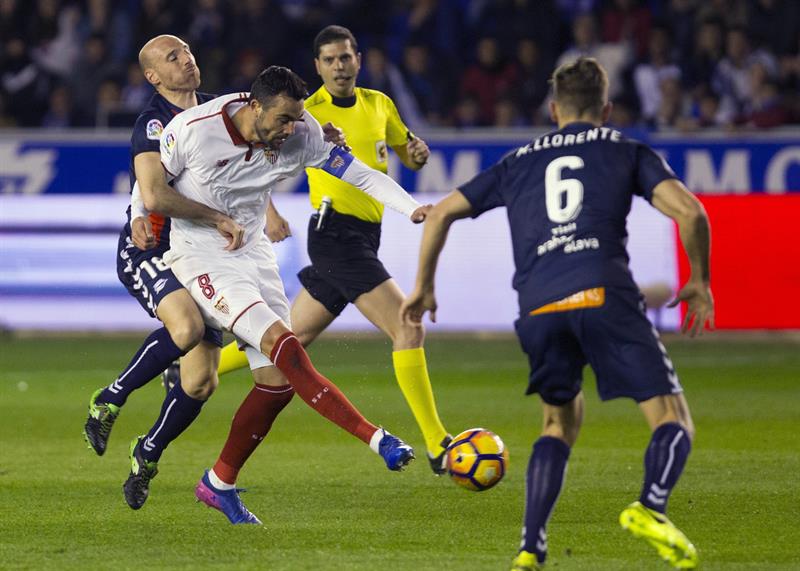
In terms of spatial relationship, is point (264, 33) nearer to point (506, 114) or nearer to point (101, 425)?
point (506, 114)

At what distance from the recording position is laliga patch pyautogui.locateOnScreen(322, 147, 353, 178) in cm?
712

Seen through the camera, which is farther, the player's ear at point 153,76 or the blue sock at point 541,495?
the player's ear at point 153,76

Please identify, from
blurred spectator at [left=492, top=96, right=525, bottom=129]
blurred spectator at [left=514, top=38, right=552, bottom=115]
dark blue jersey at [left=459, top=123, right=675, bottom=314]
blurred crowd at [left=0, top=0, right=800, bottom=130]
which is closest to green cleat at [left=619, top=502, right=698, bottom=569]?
dark blue jersey at [left=459, top=123, right=675, bottom=314]

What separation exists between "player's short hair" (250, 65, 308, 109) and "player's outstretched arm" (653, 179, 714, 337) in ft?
6.28

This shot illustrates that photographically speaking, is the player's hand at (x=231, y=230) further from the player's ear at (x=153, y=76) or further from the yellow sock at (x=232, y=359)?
the yellow sock at (x=232, y=359)

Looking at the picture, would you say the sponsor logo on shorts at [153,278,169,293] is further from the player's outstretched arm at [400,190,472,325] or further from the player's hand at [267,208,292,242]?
the player's outstretched arm at [400,190,472,325]

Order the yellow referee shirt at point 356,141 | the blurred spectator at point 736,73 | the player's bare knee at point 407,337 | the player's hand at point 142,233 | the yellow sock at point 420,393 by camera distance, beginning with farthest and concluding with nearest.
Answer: the blurred spectator at point 736,73, the yellow referee shirt at point 356,141, the player's bare knee at point 407,337, the yellow sock at point 420,393, the player's hand at point 142,233

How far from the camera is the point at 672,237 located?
14578 mm

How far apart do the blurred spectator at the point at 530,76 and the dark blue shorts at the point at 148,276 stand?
10028 mm

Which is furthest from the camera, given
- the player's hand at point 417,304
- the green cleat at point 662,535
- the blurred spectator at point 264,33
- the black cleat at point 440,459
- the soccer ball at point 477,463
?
the blurred spectator at point 264,33

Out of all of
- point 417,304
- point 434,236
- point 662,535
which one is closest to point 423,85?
point 417,304

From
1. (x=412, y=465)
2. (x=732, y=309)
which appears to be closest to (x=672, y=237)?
(x=732, y=309)

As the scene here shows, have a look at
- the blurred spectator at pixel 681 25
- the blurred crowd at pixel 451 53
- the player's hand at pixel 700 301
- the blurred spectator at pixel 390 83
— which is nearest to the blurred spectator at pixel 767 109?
the blurred crowd at pixel 451 53

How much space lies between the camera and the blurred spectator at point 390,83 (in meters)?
16.6
